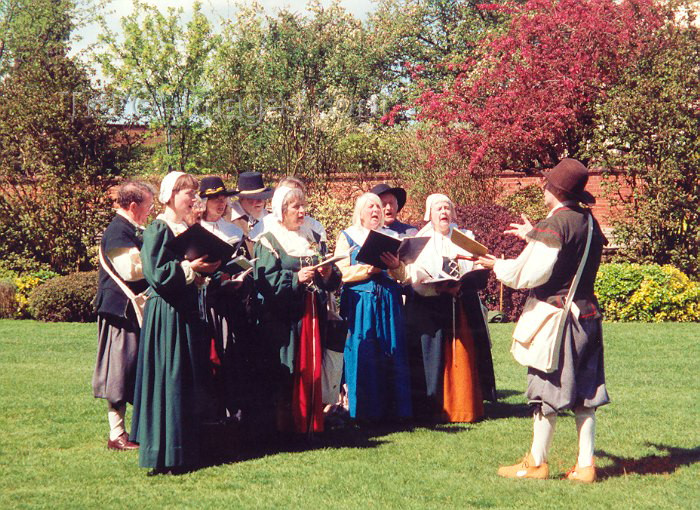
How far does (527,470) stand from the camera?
5648mm

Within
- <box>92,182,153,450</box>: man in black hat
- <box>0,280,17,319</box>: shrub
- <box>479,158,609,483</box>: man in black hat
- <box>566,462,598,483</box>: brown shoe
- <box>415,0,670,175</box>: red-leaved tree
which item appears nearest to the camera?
<box>479,158,609,483</box>: man in black hat

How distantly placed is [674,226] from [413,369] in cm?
887

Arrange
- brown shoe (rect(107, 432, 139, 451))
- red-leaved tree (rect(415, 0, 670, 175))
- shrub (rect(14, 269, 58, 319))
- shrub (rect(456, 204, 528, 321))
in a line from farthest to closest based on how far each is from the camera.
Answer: red-leaved tree (rect(415, 0, 670, 175)), shrub (rect(14, 269, 58, 319)), shrub (rect(456, 204, 528, 321)), brown shoe (rect(107, 432, 139, 451))

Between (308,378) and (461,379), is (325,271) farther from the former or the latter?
(461,379)

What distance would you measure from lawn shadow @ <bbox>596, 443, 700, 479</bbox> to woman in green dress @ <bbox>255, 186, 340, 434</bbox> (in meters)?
2.09

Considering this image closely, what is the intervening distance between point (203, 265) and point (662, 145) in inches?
440

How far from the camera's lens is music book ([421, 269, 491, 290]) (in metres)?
7.31

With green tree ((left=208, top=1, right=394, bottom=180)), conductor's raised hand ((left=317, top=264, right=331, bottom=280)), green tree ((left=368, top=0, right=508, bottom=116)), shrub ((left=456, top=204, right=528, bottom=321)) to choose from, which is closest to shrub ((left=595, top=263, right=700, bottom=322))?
shrub ((left=456, top=204, right=528, bottom=321))

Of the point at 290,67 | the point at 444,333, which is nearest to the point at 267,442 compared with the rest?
the point at 444,333

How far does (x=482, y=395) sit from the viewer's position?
763cm

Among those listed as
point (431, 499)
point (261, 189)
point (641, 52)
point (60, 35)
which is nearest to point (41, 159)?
point (261, 189)

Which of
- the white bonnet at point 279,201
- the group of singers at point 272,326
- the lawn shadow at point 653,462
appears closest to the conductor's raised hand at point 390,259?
the group of singers at point 272,326

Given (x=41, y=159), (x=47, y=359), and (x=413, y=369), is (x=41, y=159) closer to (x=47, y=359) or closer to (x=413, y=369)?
(x=47, y=359)

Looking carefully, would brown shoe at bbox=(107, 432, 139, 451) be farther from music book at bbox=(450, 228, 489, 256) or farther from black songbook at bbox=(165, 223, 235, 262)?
music book at bbox=(450, 228, 489, 256)
